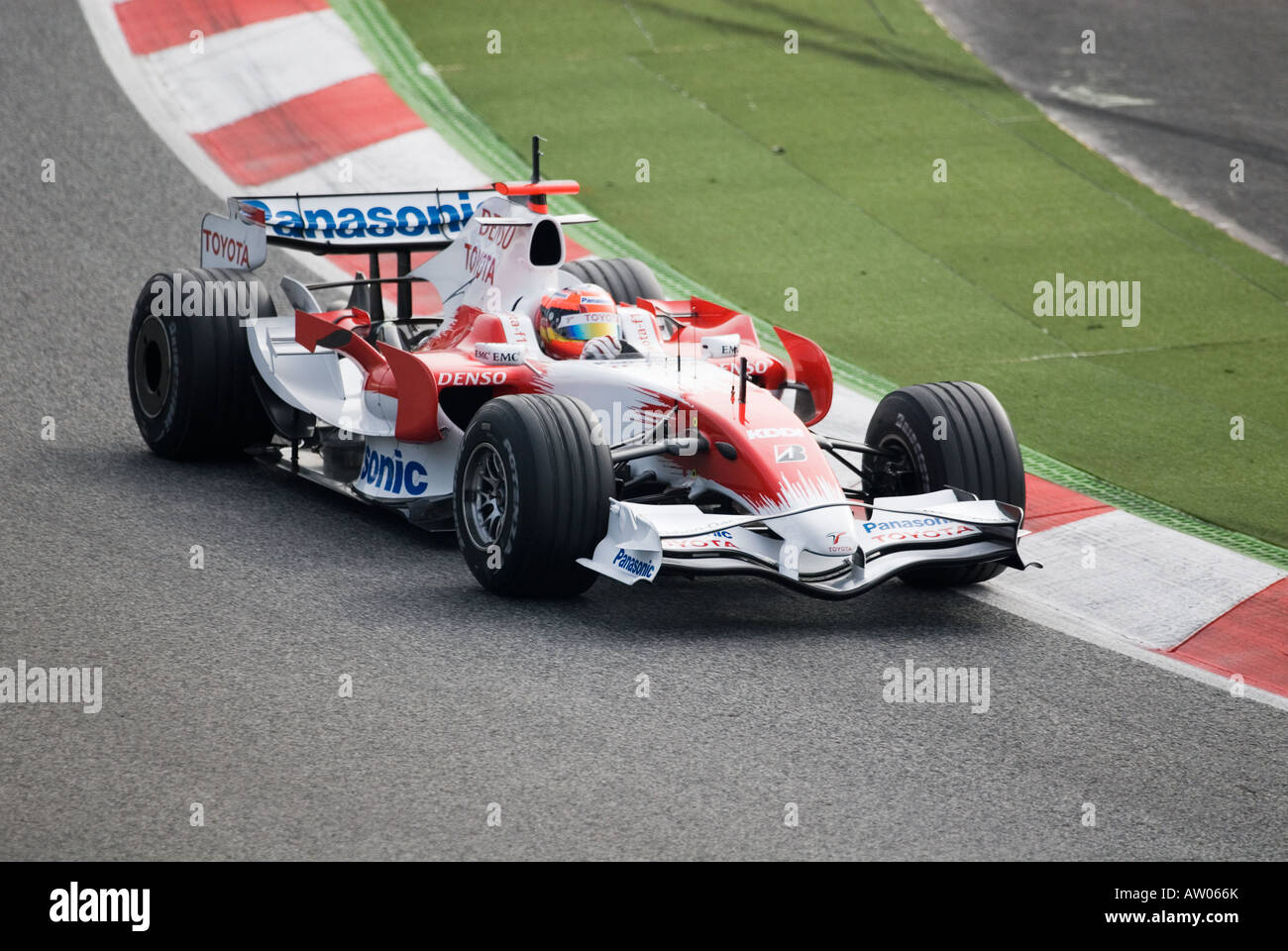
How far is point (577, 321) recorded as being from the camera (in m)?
8.85

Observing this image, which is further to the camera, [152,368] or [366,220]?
[366,220]

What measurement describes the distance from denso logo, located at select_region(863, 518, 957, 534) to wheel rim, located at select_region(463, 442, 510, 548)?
1590mm

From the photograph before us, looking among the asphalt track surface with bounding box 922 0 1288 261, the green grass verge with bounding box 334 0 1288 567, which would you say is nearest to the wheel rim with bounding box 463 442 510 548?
the green grass verge with bounding box 334 0 1288 567

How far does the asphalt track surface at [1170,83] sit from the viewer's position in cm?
1510

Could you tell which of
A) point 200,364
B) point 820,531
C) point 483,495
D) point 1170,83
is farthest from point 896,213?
point 820,531

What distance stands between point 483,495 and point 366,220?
2777 millimetres

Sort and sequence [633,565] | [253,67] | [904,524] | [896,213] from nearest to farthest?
[633,565]
[904,524]
[896,213]
[253,67]

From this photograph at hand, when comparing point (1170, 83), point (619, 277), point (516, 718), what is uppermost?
point (1170, 83)

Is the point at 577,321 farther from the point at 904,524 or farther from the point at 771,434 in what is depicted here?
the point at 904,524

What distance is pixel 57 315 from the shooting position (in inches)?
483

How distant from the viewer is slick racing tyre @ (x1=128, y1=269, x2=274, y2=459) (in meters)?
9.62

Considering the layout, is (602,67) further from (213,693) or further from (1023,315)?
(213,693)
